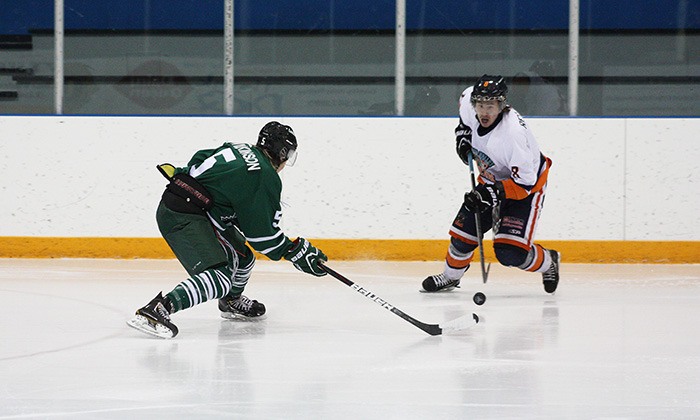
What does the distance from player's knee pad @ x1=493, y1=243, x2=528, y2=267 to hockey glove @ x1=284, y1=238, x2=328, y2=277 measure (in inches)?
47.2

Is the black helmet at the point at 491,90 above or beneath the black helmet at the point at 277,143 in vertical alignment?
above

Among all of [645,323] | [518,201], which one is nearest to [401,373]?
[645,323]

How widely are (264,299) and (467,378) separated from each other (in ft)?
5.59

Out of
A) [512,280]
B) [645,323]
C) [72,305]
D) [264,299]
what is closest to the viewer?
[645,323]

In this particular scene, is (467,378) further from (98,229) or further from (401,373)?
(98,229)

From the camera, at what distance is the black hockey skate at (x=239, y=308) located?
11.9 ft

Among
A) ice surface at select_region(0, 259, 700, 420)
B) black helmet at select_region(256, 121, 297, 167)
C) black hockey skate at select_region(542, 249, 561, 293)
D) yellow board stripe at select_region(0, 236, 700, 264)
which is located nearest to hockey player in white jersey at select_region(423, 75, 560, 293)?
black hockey skate at select_region(542, 249, 561, 293)

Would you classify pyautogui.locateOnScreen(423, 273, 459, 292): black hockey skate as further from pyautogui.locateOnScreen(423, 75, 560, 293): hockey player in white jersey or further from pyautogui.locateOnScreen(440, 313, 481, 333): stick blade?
pyautogui.locateOnScreen(440, 313, 481, 333): stick blade

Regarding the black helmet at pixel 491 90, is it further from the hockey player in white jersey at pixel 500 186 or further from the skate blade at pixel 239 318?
the skate blade at pixel 239 318

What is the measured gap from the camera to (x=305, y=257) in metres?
Answer: 3.21

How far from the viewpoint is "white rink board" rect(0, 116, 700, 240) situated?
5656 millimetres

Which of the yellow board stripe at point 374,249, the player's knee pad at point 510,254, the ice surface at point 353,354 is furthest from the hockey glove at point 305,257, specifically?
the yellow board stripe at point 374,249

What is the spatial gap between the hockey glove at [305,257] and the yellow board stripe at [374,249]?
2424mm
